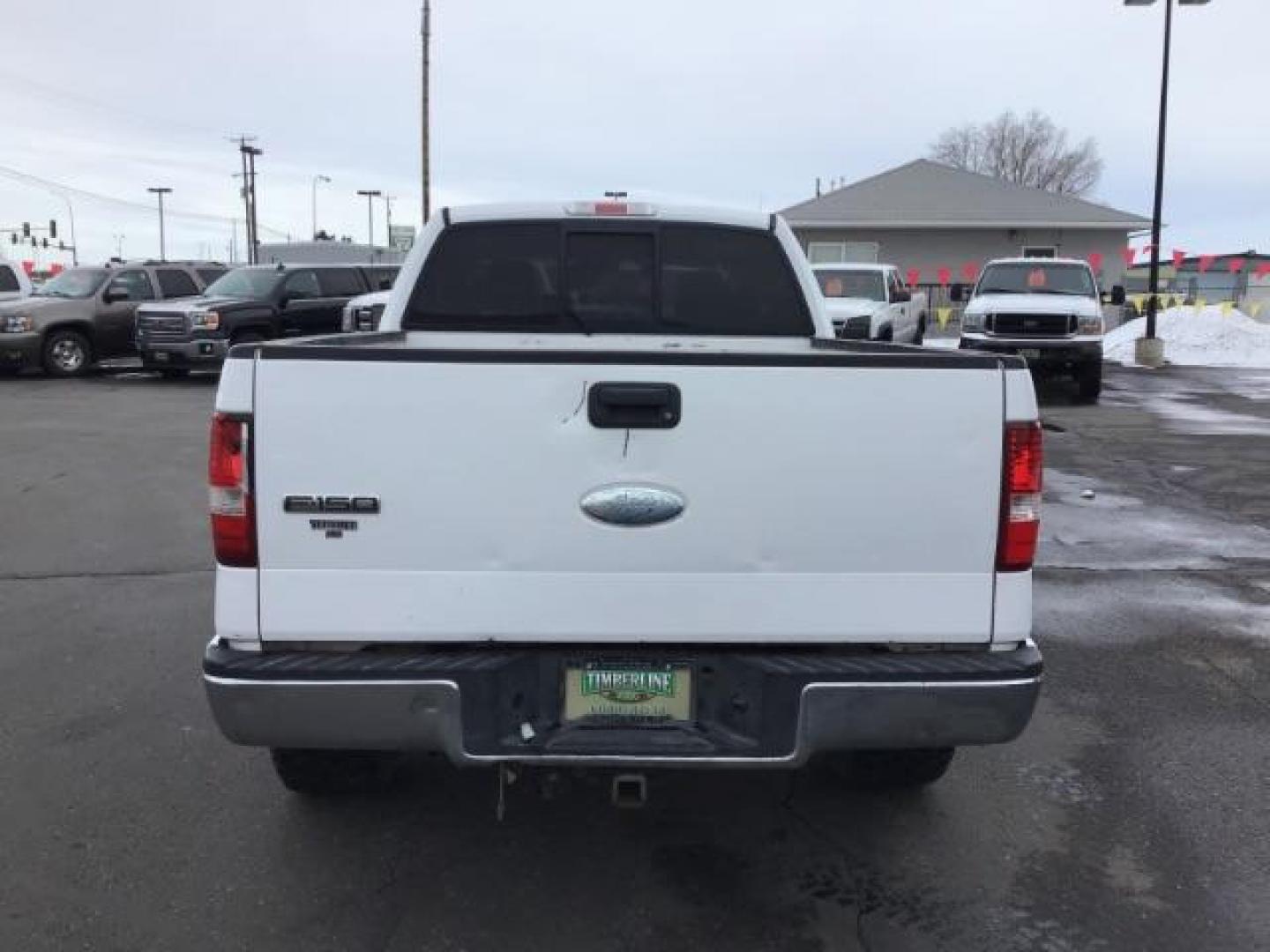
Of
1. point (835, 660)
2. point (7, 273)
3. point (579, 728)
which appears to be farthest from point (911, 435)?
point (7, 273)

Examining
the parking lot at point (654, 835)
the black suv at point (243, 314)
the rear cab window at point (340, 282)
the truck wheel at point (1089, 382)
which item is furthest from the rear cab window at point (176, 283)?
the parking lot at point (654, 835)

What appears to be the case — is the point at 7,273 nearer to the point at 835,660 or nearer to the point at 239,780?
the point at 239,780

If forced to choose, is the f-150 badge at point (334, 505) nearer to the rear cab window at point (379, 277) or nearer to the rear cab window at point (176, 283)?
the rear cab window at point (379, 277)

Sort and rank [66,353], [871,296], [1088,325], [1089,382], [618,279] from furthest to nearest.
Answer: [66,353] → [871,296] → [1089,382] → [1088,325] → [618,279]

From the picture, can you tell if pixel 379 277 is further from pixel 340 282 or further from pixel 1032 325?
pixel 1032 325

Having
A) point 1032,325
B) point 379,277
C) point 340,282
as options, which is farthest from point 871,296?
point 340,282

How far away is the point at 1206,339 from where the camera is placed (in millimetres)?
27750

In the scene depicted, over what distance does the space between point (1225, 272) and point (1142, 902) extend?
64742mm

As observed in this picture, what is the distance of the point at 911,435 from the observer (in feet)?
9.47

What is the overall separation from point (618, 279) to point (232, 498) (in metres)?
2.47

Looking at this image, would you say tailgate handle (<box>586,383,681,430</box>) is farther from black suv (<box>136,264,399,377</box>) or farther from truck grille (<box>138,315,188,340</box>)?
truck grille (<box>138,315,188,340</box>)

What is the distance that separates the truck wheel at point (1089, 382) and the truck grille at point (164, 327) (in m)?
14.0

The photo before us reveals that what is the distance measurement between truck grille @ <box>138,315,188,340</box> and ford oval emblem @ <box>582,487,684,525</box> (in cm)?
1689

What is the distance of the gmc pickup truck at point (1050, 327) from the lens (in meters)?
16.6
